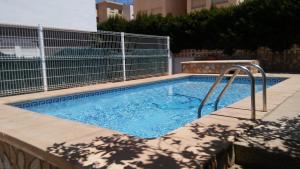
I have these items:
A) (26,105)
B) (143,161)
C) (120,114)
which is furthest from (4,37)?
(143,161)

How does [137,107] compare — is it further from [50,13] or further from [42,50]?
[50,13]

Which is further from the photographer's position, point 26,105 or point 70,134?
point 26,105

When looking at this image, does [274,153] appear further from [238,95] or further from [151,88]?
[151,88]

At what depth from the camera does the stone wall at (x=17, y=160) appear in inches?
112

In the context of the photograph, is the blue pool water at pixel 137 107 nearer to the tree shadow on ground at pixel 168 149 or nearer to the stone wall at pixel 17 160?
the tree shadow on ground at pixel 168 149

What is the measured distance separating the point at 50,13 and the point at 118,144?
14185mm

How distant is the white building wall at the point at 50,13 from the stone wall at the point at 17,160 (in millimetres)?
11759

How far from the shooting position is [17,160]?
318 cm

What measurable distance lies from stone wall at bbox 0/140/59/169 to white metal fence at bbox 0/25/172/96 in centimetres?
478

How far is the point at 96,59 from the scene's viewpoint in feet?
33.4

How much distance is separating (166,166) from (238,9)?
14497mm

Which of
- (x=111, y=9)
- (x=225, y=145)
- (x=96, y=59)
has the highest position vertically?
(x=111, y=9)

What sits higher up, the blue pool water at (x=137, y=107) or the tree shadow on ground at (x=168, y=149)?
the tree shadow on ground at (x=168, y=149)

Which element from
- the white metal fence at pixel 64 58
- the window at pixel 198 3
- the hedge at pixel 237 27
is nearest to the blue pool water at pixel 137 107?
the white metal fence at pixel 64 58
